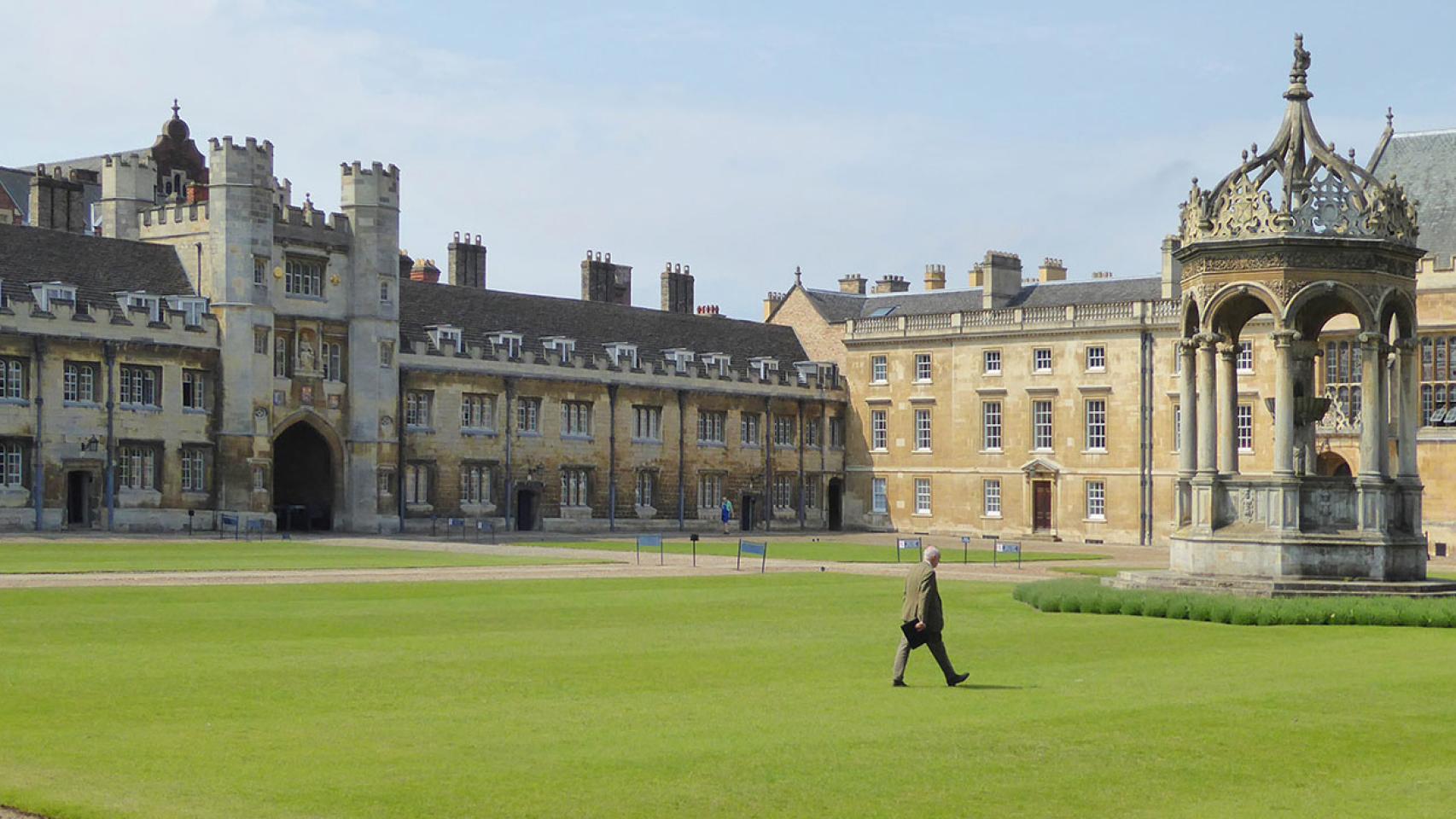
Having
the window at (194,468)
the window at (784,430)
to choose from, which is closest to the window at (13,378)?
the window at (194,468)

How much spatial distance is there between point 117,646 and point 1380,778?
1356cm

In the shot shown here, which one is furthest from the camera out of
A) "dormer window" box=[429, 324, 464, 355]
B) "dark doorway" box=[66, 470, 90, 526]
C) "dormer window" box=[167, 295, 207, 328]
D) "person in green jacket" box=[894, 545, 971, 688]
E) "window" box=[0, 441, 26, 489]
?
"dormer window" box=[429, 324, 464, 355]

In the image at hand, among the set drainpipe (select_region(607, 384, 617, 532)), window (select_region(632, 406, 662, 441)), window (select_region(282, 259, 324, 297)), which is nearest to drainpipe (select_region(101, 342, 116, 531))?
window (select_region(282, 259, 324, 297))

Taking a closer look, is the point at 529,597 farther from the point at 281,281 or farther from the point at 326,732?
the point at 281,281

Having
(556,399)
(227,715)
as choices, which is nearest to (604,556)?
(556,399)

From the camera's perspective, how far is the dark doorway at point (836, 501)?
8756 centimetres

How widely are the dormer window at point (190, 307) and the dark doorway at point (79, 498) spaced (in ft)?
20.7

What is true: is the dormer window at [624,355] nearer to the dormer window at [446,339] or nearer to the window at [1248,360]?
the dormer window at [446,339]

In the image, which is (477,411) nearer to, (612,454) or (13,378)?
(612,454)

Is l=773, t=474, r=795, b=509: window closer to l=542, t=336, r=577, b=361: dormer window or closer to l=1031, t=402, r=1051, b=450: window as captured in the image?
l=1031, t=402, r=1051, b=450: window

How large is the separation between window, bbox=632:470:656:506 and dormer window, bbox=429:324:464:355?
32.7 ft

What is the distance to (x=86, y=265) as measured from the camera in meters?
63.4

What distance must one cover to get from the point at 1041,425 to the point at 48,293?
38.9 metres

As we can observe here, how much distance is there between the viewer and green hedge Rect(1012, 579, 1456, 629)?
27.4 m
